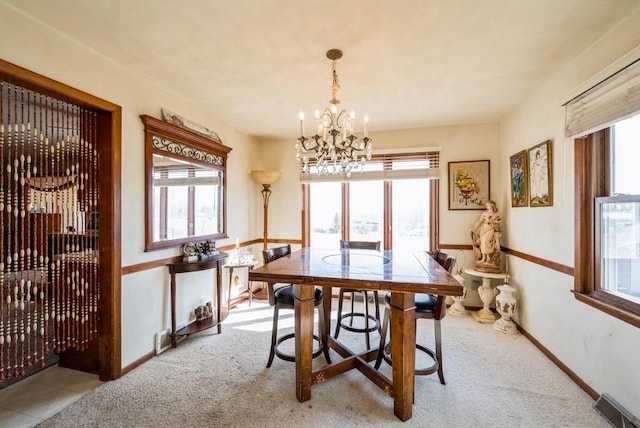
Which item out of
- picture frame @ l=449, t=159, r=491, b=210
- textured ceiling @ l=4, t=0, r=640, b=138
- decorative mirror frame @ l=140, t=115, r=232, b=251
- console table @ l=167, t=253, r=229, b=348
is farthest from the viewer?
picture frame @ l=449, t=159, r=491, b=210

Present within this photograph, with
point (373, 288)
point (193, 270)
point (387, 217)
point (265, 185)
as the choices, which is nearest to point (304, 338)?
point (373, 288)

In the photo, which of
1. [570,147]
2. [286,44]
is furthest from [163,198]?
[570,147]

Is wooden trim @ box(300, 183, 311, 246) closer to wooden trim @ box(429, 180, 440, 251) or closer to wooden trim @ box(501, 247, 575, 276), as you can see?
wooden trim @ box(429, 180, 440, 251)

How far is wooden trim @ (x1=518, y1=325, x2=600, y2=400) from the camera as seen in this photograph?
193cm

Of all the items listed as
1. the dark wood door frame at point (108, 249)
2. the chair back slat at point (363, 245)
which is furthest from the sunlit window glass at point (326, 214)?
the dark wood door frame at point (108, 249)

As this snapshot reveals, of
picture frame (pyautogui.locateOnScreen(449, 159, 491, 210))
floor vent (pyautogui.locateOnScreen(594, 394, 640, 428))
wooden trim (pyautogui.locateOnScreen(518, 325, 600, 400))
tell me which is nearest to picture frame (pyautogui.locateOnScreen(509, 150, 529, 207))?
picture frame (pyautogui.locateOnScreen(449, 159, 491, 210))

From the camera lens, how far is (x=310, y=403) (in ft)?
6.13

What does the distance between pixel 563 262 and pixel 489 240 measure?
3.16 feet

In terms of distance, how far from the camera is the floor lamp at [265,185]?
161 inches

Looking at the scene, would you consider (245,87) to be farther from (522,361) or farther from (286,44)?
(522,361)

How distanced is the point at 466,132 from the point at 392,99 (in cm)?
146

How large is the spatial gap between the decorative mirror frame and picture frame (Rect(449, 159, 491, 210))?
→ 10.1ft

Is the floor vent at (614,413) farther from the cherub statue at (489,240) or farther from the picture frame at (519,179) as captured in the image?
the picture frame at (519,179)

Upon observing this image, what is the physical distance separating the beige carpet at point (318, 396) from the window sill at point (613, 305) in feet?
2.19
